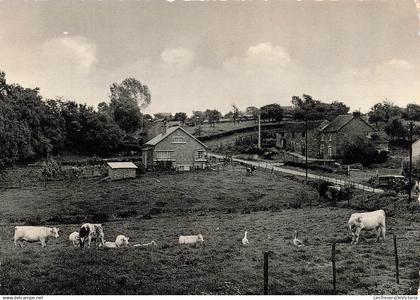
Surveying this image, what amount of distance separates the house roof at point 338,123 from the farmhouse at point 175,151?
Result: 14576 mm

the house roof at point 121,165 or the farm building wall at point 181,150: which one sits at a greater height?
the farm building wall at point 181,150

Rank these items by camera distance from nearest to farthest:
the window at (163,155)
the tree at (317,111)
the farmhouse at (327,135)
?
the window at (163,155) < the tree at (317,111) < the farmhouse at (327,135)

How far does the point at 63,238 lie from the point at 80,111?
480 cm

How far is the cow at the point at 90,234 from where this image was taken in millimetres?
11258

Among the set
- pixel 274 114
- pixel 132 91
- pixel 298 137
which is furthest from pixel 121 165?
pixel 298 137

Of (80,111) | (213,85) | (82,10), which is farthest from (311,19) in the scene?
(80,111)

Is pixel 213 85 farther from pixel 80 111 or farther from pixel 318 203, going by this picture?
pixel 318 203

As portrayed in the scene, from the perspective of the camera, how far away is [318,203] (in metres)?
18.3

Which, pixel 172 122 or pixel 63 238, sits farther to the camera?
pixel 172 122

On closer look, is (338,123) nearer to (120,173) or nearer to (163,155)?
(163,155)

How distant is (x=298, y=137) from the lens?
35.0 metres

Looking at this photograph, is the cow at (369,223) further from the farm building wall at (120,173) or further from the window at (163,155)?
the window at (163,155)

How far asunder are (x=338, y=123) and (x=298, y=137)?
383 cm

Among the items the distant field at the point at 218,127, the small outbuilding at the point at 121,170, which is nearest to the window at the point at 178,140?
the distant field at the point at 218,127
